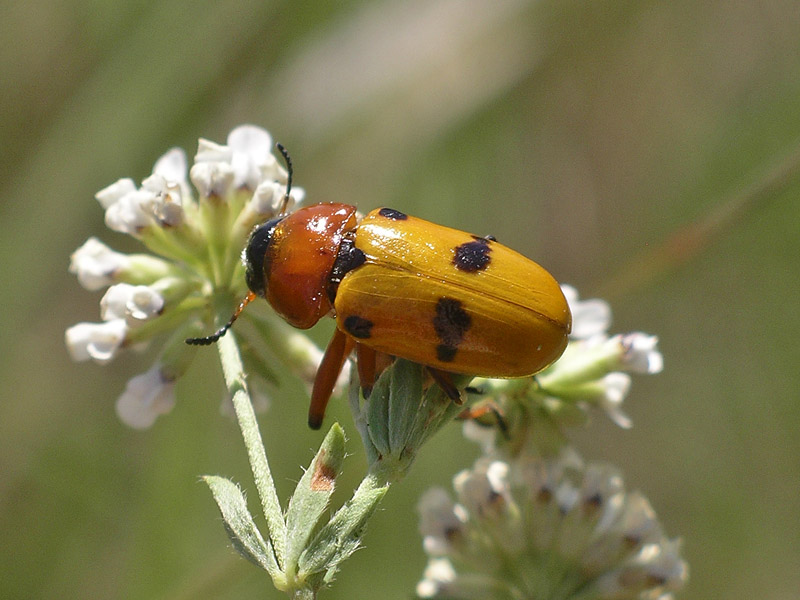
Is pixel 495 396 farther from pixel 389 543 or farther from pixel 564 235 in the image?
pixel 564 235

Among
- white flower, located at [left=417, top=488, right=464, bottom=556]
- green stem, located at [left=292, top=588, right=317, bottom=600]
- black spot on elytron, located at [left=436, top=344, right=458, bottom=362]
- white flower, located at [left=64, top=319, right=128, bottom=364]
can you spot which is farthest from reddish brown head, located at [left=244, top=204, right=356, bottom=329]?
green stem, located at [left=292, top=588, right=317, bottom=600]

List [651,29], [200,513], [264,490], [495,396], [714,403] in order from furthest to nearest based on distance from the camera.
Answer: [651,29] → [714,403] → [200,513] → [495,396] → [264,490]

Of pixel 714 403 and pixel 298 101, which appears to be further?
pixel 714 403

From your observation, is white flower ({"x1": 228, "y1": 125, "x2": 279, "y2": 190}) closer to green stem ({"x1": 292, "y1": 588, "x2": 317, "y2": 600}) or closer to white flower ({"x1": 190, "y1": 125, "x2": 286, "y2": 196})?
white flower ({"x1": 190, "y1": 125, "x2": 286, "y2": 196})

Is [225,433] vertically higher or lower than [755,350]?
lower

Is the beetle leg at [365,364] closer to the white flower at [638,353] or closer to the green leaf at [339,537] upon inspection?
the green leaf at [339,537]

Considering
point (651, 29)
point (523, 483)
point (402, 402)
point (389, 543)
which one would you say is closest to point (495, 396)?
point (523, 483)

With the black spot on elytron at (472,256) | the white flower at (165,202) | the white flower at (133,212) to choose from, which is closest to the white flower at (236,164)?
the white flower at (165,202)
